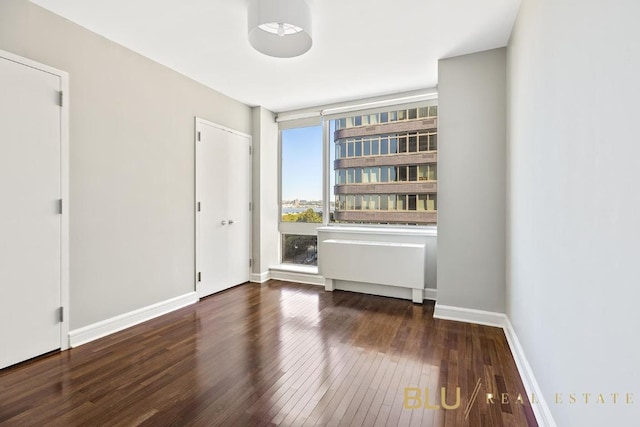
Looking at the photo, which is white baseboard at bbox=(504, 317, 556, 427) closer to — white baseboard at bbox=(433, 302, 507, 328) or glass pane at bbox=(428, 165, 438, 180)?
white baseboard at bbox=(433, 302, 507, 328)

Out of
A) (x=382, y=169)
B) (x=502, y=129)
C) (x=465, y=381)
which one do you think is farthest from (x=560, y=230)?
(x=382, y=169)

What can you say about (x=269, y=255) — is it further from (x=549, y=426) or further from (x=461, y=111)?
(x=549, y=426)

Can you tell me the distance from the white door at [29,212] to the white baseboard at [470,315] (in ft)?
11.2

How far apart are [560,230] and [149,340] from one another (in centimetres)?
305

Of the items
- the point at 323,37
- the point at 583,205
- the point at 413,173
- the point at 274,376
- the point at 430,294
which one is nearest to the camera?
the point at 583,205

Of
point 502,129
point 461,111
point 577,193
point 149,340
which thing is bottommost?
point 149,340

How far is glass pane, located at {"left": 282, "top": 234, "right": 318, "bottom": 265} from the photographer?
4.80 metres

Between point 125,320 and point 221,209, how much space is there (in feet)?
5.52

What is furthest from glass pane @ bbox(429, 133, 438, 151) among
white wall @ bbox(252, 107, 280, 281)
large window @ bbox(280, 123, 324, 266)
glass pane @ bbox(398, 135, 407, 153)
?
white wall @ bbox(252, 107, 280, 281)

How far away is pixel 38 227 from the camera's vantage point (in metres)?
2.26

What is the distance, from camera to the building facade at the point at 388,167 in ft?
12.9

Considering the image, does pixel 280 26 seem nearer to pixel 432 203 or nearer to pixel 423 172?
pixel 423 172

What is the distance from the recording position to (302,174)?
4.82 m

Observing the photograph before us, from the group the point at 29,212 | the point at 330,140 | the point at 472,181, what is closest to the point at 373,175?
the point at 330,140
